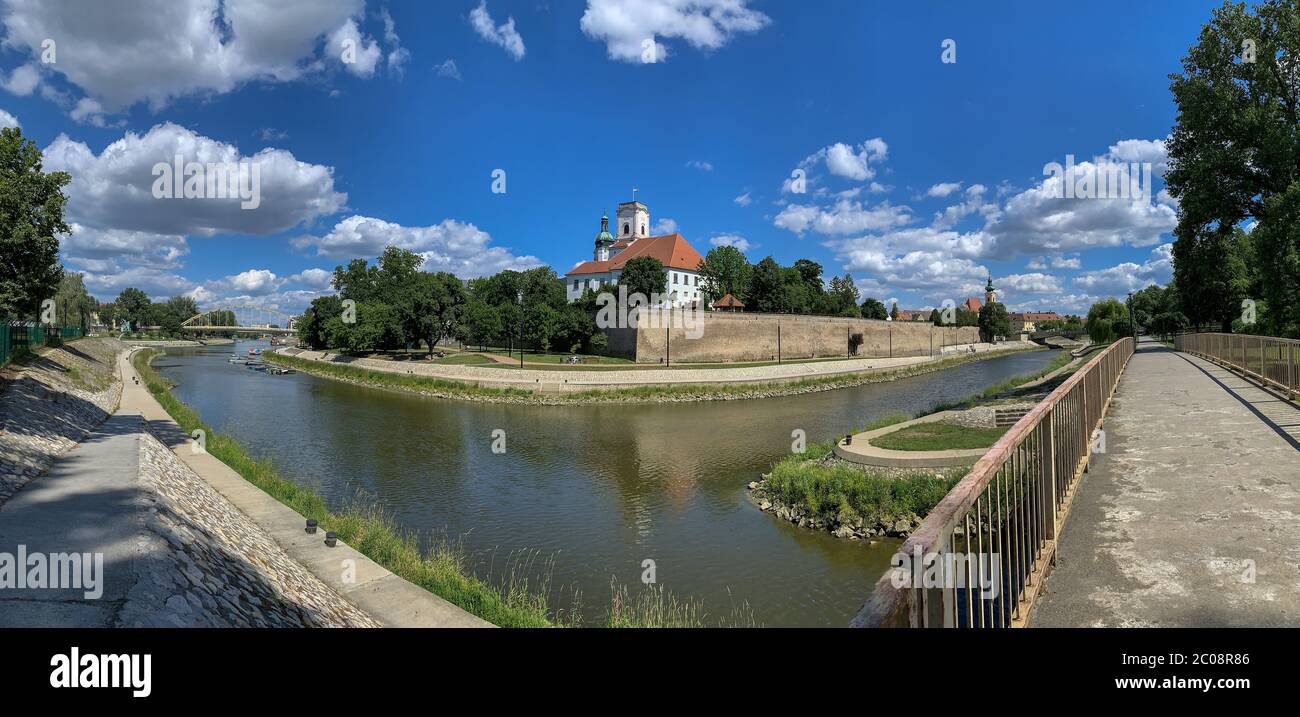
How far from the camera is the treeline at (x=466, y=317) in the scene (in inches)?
2244

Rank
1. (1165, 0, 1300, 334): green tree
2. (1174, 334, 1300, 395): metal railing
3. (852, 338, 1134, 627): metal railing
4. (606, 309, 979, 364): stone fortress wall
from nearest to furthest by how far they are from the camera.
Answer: (852, 338, 1134, 627): metal railing → (1174, 334, 1300, 395): metal railing → (1165, 0, 1300, 334): green tree → (606, 309, 979, 364): stone fortress wall

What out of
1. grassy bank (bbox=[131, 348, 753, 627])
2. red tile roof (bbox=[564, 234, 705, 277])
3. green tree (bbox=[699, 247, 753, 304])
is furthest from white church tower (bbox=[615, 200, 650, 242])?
grassy bank (bbox=[131, 348, 753, 627])

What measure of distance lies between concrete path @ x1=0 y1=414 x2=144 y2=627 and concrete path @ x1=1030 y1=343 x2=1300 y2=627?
23.0ft

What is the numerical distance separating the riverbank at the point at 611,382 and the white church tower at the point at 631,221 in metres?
57.3

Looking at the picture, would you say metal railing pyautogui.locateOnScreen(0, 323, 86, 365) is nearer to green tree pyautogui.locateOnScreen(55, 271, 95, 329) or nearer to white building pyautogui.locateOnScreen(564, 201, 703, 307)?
green tree pyautogui.locateOnScreen(55, 271, 95, 329)

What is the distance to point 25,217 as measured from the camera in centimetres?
1866

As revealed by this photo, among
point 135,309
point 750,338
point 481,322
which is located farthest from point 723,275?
point 135,309

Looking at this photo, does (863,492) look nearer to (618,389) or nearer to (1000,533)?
(1000,533)

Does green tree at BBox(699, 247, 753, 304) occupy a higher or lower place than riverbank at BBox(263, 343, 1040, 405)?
higher

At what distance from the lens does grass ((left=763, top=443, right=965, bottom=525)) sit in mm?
12398

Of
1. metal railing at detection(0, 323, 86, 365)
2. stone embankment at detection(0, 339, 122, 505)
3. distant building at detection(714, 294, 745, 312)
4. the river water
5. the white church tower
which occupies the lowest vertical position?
the river water
